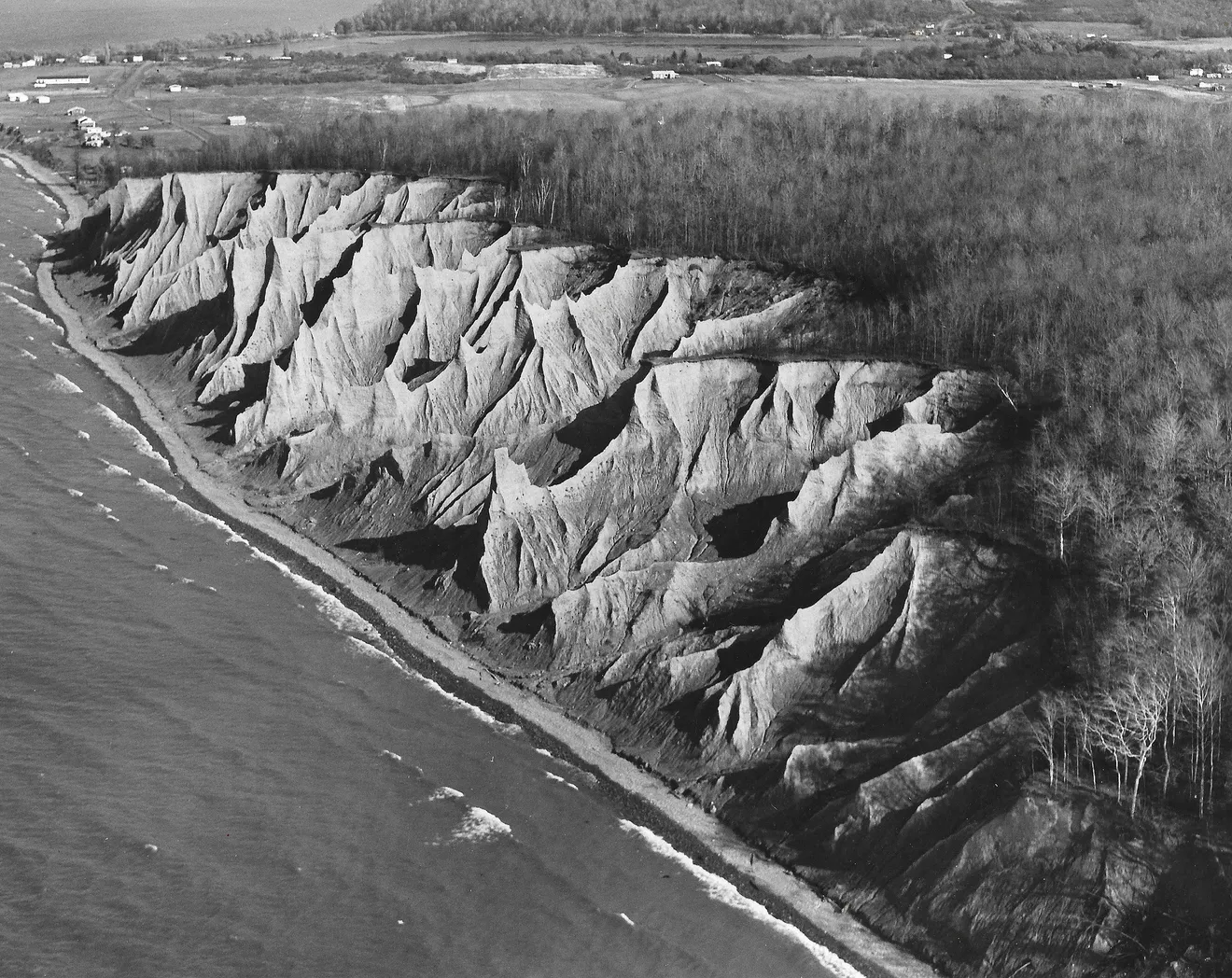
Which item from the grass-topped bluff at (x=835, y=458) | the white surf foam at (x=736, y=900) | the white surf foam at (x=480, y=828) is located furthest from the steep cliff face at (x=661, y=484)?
the white surf foam at (x=480, y=828)

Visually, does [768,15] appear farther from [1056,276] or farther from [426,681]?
[426,681]

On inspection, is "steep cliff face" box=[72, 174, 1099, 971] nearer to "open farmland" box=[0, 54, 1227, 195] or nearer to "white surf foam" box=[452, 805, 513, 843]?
"white surf foam" box=[452, 805, 513, 843]

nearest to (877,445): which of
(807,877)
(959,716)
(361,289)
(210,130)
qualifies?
(959,716)

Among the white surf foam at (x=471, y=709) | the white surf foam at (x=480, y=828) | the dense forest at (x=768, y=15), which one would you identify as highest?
the dense forest at (x=768, y=15)

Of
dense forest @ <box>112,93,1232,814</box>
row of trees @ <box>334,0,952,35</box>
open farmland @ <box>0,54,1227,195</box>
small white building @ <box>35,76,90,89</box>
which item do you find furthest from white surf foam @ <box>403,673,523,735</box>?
small white building @ <box>35,76,90,89</box>

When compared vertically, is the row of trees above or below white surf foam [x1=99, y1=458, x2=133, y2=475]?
above

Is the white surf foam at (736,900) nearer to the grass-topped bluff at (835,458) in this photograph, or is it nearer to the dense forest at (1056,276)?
the grass-topped bluff at (835,458)
